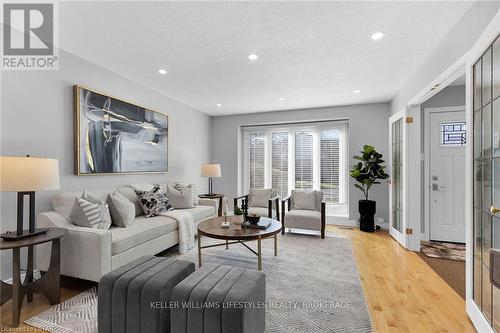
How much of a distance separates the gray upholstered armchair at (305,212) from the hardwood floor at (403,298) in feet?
2.65

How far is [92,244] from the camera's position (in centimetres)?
221

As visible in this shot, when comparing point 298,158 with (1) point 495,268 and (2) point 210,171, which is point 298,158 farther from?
(1) point 495,268

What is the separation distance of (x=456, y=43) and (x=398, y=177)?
2310 mm

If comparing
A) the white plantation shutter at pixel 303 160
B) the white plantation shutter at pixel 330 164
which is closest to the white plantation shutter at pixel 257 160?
the white plantation shutter at pixel 303 160

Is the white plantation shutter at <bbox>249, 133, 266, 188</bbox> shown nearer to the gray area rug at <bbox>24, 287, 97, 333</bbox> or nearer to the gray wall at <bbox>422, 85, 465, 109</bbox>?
the gray wall at <bbox>422, 85, 465, 109</bbox>

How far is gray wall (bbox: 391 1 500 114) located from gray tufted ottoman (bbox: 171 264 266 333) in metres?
2.53

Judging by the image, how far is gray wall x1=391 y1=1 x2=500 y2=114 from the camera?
5.99 ft

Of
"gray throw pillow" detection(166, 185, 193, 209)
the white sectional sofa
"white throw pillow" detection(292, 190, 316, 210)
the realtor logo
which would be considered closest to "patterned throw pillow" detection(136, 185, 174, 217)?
"gray throw pillow" detection(166, 185, 193, 209)

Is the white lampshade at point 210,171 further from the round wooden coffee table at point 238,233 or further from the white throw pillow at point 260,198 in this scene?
the round wooden coffee table at point 238,233

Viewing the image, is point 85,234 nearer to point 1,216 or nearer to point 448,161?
point 1,216

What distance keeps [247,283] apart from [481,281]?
5.76 ft

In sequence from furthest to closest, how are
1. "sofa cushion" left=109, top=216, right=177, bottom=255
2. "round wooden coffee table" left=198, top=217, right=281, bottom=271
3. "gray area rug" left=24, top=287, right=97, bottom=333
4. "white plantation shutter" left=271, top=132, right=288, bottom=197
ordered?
"white plantation shutter" left=271, top=132, right=288, bottom=197 → "round wooden coffee table" left=198, top=217, right=281, bottom=271 → "sofa cushion" left=109, top=216, right=177, bottom=255 → "gray area rug" left=24, top=287, right=97, bottom=333

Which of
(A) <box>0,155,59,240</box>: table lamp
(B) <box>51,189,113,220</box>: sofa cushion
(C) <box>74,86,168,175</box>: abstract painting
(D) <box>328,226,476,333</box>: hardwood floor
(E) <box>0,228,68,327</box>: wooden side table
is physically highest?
(C) <box>74,86,168,175</box>: abstract painting

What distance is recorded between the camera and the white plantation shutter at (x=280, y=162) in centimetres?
577
